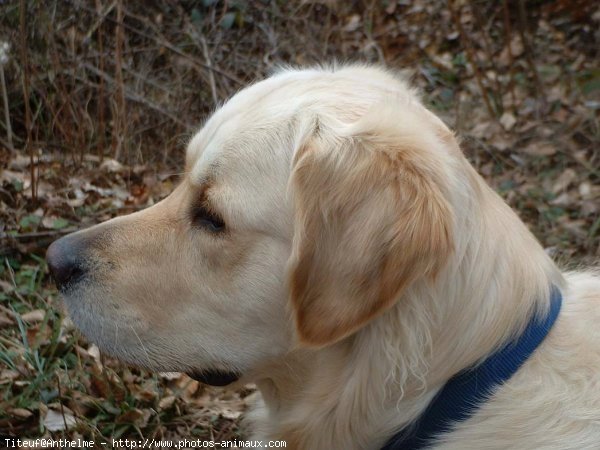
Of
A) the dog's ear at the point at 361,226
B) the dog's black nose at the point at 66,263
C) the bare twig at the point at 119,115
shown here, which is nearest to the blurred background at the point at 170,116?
the bare twig at the point at 119,115

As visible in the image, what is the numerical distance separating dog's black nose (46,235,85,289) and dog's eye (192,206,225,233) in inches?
15.5

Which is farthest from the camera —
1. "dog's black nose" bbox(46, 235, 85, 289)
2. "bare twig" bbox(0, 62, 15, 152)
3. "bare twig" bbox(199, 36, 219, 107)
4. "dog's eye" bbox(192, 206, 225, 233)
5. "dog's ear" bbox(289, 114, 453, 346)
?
"bare twig" bbox(199, 36, 219, 107)

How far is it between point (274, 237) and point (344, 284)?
0.31 m

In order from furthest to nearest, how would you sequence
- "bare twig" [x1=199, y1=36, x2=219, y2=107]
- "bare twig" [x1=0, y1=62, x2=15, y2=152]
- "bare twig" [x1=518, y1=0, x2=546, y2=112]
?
1. "bare twig" [x1=518, y1=0, x2=546, y2=112]
2. "bare twig" [x1=199, y1=36, x2=219, y2=107]
3. "bare twig" [x1=0, y1=62, x2=15, y2=152]

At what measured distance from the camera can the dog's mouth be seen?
247cm

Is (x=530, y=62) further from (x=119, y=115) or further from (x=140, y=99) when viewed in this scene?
(x=119, y=115)

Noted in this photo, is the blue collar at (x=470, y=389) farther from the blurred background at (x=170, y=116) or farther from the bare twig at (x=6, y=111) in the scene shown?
the bare twig at (x=6, y=111)

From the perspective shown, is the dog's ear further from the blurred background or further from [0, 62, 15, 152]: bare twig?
[0, 62, 15, 152]: bare twig

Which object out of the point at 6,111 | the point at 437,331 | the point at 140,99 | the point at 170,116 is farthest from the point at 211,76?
the point at 437,331

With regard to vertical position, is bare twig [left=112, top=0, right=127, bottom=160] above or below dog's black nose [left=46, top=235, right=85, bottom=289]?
below

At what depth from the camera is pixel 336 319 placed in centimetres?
212

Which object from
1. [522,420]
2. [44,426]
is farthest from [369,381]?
[44,426]

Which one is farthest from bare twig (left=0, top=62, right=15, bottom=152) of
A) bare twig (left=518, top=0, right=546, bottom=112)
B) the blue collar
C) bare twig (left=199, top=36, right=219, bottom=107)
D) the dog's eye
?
the blue collar

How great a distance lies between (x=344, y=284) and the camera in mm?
2100
